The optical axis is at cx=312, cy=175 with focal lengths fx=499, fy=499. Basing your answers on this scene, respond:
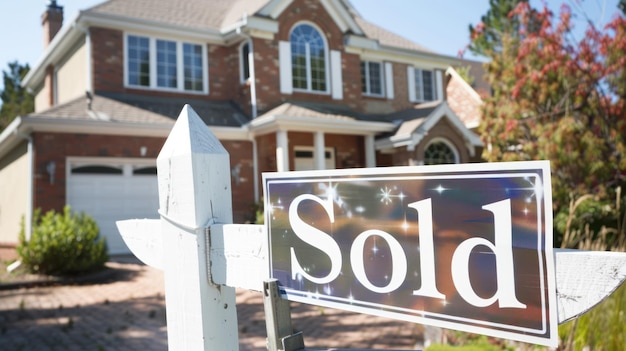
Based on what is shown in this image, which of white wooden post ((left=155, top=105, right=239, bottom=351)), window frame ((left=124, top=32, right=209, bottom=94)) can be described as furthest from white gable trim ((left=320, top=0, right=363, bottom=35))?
white wooden post ((left=155, top=105, right=239, bottom=351))

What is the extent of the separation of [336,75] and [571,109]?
27.7 feet

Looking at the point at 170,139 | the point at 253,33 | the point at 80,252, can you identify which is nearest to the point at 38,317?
the point at 80,252

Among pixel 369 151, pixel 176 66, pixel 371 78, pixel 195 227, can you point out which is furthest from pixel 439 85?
pixel 195 227

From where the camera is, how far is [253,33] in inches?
600

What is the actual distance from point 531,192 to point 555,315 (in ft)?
0.80

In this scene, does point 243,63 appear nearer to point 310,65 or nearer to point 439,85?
point 310,65

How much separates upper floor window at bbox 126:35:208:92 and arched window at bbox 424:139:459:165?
303 inches

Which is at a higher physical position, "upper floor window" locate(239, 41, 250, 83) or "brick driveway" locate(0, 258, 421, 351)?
"upper floor window" locate(239, 41, 250, 83)

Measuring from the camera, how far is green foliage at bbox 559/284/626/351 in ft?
10.2

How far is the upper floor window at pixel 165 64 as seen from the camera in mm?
14695

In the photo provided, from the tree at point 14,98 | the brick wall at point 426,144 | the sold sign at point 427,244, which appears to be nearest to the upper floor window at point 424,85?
the brick wall at point 426,144

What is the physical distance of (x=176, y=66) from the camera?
602 inches

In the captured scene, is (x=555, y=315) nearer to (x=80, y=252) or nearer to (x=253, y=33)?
(x=80, y=252)

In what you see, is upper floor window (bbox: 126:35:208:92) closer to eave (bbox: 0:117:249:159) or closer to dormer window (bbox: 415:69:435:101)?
eave (bbox: 0:117:249:159)
